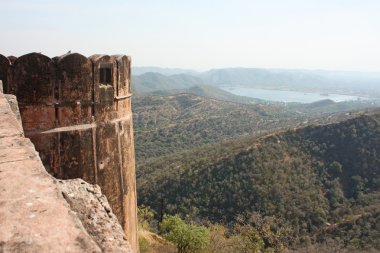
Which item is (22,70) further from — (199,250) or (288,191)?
(288,191)

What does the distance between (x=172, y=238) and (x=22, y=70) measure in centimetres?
1385

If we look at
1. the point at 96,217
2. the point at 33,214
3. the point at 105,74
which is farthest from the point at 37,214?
the point at 105,74

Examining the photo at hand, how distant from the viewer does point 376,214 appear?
4281 centimetres

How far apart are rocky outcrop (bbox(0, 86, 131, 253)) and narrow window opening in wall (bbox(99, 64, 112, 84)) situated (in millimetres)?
4107

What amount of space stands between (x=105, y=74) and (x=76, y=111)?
1054mm

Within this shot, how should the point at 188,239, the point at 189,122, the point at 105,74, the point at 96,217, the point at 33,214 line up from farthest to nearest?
1. the point at 189,122
2. the point at 188,239
3. the point at 105,74
4. the point at 96,217
5. the point at 33,214

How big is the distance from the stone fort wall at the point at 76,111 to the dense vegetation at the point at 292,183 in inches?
1204

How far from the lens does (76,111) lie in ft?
22.4

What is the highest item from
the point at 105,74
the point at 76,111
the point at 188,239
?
the point at 105,74

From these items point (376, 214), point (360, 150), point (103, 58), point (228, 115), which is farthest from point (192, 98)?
point (103, 58)

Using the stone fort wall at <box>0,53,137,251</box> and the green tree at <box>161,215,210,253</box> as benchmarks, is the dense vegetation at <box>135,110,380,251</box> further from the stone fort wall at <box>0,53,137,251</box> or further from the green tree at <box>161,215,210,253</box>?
the stone fort wall at <box>0,53,137,251</box>

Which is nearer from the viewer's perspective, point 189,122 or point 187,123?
point 187,123

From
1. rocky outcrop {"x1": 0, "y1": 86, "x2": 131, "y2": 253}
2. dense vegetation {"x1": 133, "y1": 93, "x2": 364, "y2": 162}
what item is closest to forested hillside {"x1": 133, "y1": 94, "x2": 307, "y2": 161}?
dense vegetation {"x1": 133, "y1": 93, "x2": 364, "y2": 162}

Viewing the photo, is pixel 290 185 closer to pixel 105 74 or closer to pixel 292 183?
pixel 292 183
